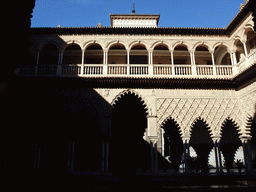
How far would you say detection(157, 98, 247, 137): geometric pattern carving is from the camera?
12.0 metres

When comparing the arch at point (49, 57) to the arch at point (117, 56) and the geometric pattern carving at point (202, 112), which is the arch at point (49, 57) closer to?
the arch at point (117, 56)

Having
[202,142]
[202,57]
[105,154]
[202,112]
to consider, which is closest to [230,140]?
[202,142]

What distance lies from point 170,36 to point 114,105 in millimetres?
5573

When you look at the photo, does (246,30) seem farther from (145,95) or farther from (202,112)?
(145,95)

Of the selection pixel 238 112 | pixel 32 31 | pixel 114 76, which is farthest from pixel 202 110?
pixel 32 31

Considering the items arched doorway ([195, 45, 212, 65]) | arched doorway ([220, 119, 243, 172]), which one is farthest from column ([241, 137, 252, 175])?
arched doorway ([195, 45, 212, 65])

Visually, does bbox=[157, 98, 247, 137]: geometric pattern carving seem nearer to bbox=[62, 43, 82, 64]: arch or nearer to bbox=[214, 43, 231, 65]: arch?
bbox=[214, 43, 231, 65]: arch

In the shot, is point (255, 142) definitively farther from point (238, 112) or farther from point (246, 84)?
point (246, 84)

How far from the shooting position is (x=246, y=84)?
11633 mm

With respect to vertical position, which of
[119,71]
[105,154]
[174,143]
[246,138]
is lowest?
[105,154]

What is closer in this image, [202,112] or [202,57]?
[202,112]

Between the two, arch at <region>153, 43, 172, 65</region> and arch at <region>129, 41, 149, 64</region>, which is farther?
arch at <region>153, 43, 172, 65</region>

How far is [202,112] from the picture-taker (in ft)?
39.8

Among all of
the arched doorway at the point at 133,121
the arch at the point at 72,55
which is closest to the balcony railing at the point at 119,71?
the arched doorway at the point at 133,121
